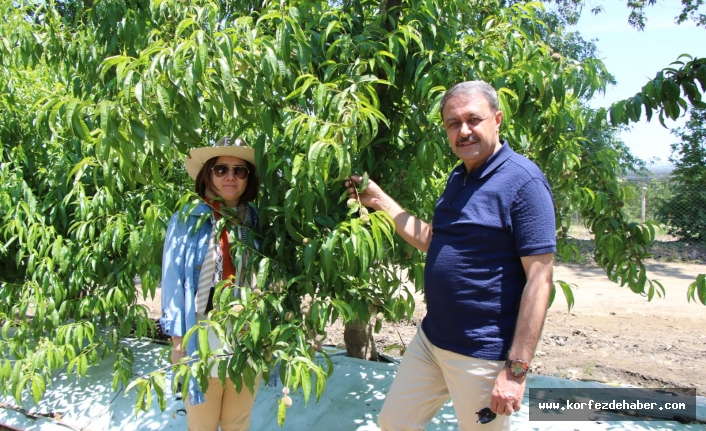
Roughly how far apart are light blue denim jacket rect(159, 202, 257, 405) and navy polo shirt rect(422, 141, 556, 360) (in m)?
0.99

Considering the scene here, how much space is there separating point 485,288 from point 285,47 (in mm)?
1083

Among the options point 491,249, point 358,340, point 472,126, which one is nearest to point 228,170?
point 472,126

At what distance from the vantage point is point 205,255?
2.33 metres

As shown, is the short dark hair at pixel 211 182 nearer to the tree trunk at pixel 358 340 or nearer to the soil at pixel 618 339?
the soil at pixel 618 339

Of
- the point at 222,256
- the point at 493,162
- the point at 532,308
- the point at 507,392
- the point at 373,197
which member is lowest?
the point at 507,392

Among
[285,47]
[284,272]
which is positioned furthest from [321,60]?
[284,272]

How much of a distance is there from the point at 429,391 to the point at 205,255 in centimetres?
106

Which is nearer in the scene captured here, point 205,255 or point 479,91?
point 479,91

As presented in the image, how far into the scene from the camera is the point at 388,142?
2502 mm

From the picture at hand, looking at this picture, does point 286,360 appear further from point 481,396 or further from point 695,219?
point 695,219

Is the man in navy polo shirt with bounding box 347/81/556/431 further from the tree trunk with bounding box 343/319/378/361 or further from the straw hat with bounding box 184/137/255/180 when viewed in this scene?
the tree trunk with bounding box 343/319/378/361

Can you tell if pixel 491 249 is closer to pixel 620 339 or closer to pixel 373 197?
pixel 373 197

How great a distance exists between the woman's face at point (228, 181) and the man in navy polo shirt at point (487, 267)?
56 centimetres

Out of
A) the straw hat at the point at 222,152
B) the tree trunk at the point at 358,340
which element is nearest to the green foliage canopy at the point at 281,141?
the straw hat at the point at 222,152
